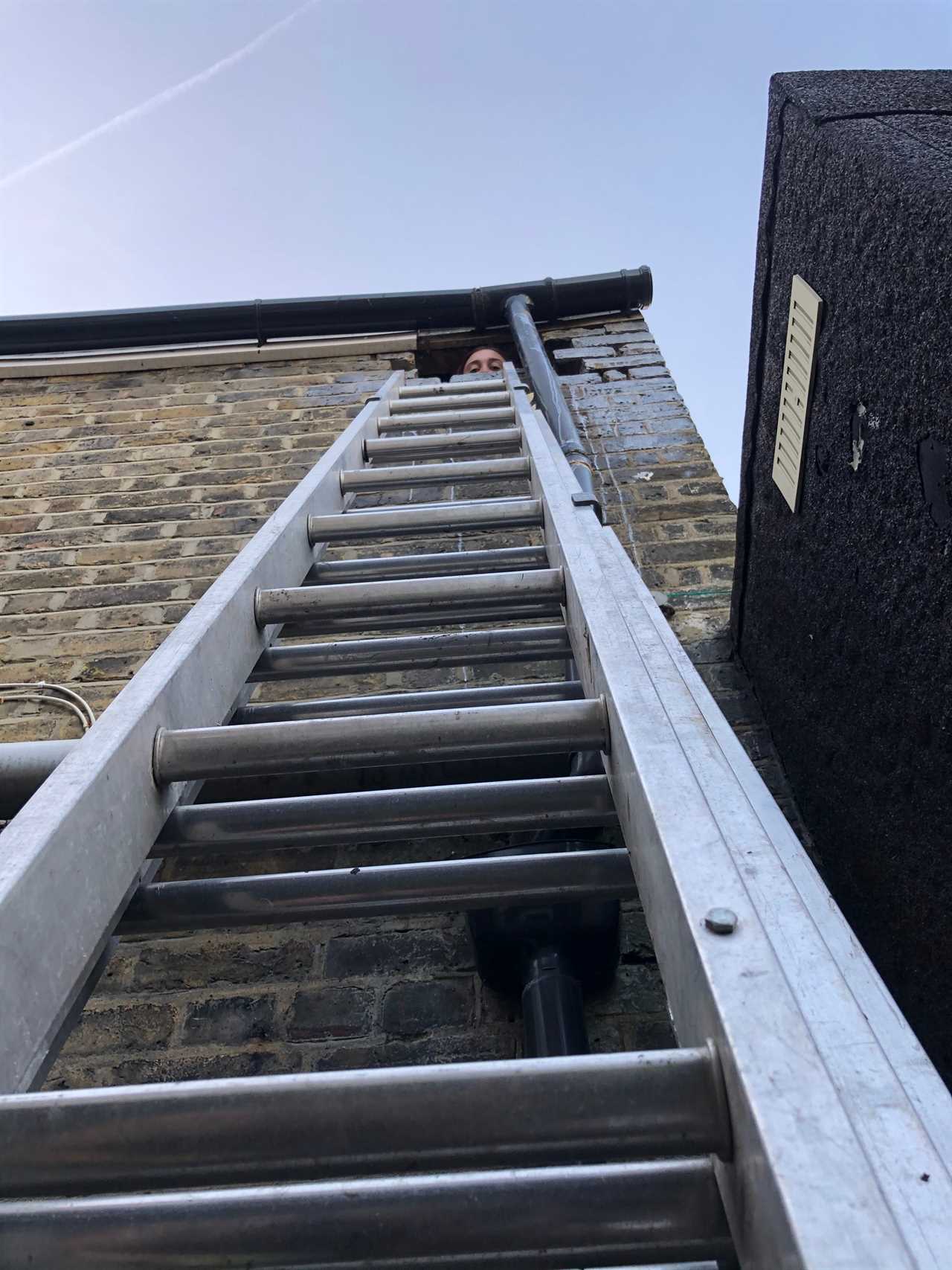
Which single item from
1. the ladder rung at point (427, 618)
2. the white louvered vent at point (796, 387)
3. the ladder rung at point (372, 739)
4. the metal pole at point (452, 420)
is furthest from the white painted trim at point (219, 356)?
the ladder rung at point (372, 739)

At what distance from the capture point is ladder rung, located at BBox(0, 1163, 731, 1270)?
64 centimetres

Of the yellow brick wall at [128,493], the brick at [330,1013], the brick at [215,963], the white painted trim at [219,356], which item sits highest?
the white painted trim at [219,356]

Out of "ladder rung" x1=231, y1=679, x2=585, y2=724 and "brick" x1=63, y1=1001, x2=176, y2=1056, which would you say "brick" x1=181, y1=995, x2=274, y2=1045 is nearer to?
"brick" x1=63, y1=1001, x2=176, y2=1056

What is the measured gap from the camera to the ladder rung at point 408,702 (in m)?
1.59

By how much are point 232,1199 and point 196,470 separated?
3.61m

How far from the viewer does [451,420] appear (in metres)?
3.07

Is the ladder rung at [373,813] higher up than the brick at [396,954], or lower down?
higher up

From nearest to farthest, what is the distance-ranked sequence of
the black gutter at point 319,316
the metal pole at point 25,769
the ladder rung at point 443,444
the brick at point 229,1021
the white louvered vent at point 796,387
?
the metal pole at point 25,769 < the white louvered vent at point 796,387 < the brick at point 229,1021 < the ladder rung at point 443,444 < the black gutter at point 319,316

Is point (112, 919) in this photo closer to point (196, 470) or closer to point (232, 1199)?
point (232, 1199)

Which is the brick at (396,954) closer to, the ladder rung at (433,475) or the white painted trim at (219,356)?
the ladder rung at (433,475)

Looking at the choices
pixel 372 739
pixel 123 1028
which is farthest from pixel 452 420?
pixel 372 739

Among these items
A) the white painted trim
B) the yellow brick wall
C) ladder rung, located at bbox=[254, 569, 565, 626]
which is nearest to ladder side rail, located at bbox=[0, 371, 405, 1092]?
ladder rung, located at bbox=[254, 569, 565, 626]

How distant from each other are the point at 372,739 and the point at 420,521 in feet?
3.40

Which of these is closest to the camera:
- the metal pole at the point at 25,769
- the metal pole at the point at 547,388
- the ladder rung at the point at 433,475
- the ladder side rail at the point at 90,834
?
the ladder side rail at the point at 90,834
